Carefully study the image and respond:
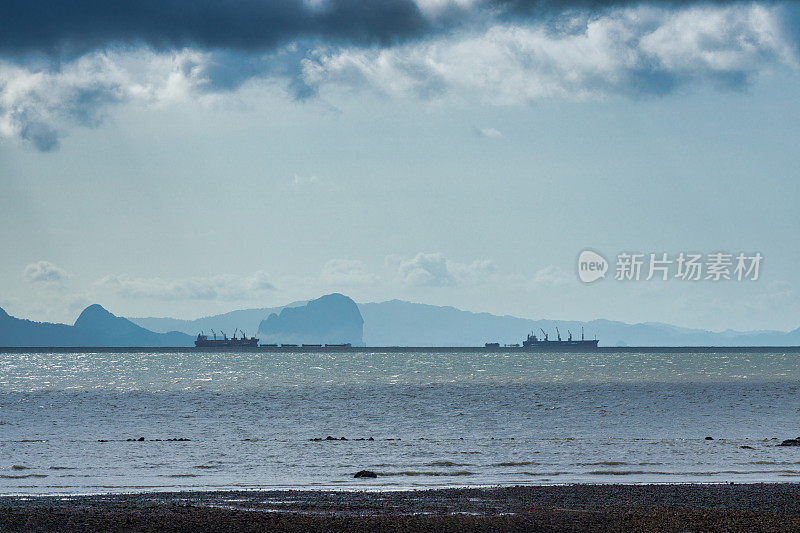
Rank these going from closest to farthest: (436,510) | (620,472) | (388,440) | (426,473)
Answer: (436,510) < (620,472) < (426,473) < (388,440)

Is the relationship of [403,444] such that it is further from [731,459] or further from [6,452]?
[6,452]

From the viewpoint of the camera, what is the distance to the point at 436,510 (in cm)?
2402

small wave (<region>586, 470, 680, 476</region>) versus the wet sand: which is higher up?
the wet sand

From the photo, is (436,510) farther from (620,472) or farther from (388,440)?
(388,440)

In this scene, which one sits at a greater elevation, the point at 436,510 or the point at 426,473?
the point at 436,510

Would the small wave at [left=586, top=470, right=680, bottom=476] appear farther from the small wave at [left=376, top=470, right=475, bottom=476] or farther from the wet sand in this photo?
the wet sand

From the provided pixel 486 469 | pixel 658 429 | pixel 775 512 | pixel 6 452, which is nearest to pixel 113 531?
pixel 775 512

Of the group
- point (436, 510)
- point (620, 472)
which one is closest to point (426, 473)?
point (620, 472)

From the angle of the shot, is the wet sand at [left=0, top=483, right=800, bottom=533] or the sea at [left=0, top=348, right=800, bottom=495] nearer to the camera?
the wet sand at [left=0, top=483, right=800, bottom=533]

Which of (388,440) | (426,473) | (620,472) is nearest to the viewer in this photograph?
(620,472)

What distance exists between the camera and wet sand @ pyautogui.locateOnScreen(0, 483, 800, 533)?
69.2 feet

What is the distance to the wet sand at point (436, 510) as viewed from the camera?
21.1m

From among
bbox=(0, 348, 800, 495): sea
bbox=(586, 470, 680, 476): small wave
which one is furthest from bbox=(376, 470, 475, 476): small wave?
bbox=(586, 470, 680, 476): small wave

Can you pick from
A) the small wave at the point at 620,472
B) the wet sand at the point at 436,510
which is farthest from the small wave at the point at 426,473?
the wet sand at the point at 436,510
